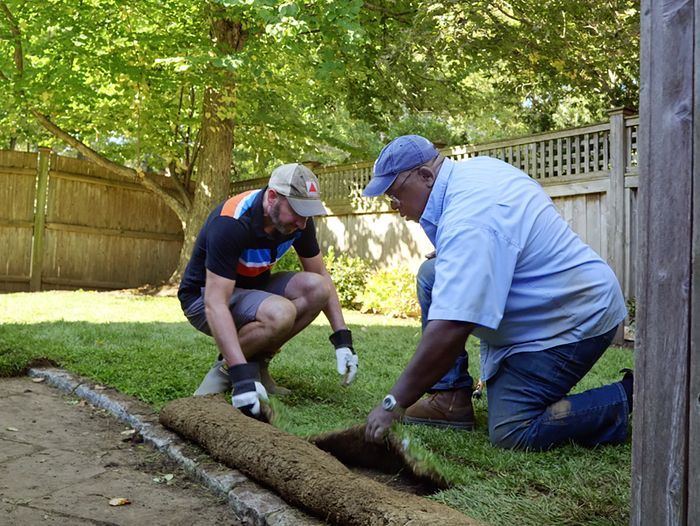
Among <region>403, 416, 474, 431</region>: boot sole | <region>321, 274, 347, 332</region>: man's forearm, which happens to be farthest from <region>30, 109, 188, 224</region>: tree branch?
<region>403, 416, 474, 431</region>: boot sole

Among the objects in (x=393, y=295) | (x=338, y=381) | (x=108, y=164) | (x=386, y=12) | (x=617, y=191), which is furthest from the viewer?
(x=108, y=164)

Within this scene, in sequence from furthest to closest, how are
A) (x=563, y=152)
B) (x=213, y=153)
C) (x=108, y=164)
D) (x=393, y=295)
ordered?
(x=108, y=164), (x=213, y=153), (x=393, y=295), (x=563, y=152)

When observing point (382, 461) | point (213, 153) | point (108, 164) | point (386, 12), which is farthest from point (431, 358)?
point (108, 164)

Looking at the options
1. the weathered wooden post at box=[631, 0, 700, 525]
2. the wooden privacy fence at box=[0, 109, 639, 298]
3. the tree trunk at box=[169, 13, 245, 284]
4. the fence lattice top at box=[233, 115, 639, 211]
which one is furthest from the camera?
the tree trunk at box=[169, 13, 245, 284]

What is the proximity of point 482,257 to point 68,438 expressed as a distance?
2184 millimetres

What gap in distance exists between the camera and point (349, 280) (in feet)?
35.3

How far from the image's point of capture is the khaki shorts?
369cm

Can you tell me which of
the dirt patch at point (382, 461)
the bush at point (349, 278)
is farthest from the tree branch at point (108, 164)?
the dirt patch at point (382, 461)

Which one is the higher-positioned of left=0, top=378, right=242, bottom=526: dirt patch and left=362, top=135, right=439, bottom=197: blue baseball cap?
left=362, top=135, right=439, bottom=197: blue baseball cap

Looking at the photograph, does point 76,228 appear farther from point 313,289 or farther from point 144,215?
point 313,289

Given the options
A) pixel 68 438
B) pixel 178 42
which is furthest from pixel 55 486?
pixel 178 42

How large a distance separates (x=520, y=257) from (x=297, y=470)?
126cm

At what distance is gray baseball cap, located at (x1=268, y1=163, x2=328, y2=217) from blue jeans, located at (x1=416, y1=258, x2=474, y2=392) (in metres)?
0.65

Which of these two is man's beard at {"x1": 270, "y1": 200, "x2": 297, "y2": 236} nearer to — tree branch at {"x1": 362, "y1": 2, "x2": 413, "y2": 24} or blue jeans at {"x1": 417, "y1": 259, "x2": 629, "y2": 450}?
blue jeans at {"x1": 417, "y1": 259, "x2": 629, "y2": 450}
